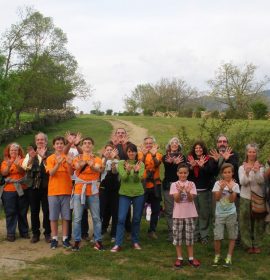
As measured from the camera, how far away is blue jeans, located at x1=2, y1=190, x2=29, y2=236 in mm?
7734

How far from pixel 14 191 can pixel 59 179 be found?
115cm

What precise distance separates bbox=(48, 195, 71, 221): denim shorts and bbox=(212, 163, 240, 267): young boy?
2.45 meters

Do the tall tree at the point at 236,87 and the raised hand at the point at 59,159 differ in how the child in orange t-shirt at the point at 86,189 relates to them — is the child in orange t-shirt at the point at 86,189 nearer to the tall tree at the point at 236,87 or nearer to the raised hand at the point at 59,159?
the raised hand at the point at 59,159

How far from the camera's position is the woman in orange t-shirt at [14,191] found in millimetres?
7633

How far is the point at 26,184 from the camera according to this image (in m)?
7.61

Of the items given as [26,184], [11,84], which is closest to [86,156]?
[26,184]

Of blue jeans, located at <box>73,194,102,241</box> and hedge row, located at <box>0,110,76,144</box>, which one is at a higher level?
hedge row, located at <box>0,110,76,144</box>

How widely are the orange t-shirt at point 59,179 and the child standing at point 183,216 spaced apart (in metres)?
1.83

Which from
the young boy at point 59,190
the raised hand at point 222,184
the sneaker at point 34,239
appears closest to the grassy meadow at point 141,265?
the young boy at point 59,190

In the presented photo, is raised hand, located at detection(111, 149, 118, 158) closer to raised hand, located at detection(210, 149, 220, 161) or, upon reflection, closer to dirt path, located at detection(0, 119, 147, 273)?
raised hand, located at detection(210, 149, 220, 161)

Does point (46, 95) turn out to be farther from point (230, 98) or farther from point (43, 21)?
point (230, 98)

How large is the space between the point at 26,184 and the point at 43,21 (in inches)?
1297

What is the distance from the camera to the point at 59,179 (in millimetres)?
7070

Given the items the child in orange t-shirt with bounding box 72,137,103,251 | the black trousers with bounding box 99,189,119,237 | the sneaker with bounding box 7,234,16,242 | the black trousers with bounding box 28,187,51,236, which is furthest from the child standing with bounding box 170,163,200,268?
the sneaker with bounding box 7,234,16,242
